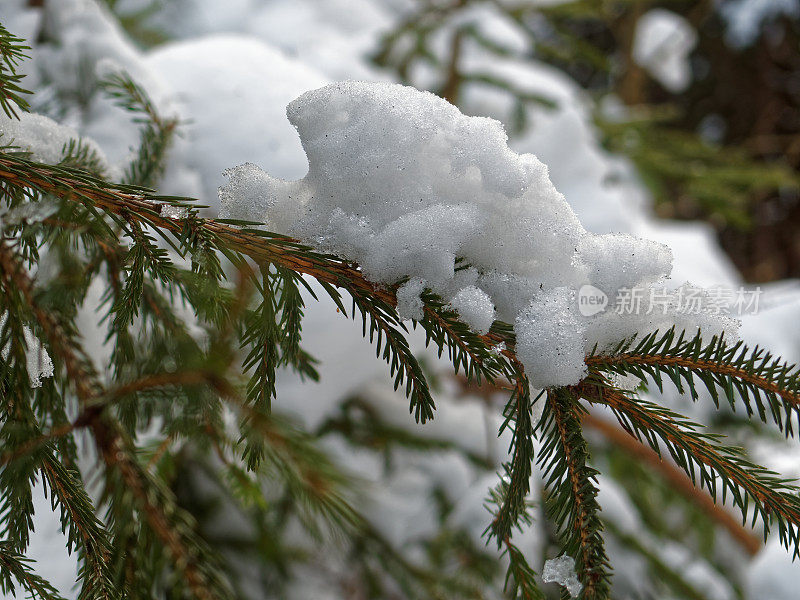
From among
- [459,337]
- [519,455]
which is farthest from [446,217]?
[519,455]

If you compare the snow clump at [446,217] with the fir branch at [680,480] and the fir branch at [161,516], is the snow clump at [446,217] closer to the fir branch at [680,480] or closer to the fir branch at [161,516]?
the fir branch at [161,516]

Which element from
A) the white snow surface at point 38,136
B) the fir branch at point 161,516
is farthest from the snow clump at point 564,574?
the white snow surface at point 38,136

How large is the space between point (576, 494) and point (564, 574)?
0.22 ft

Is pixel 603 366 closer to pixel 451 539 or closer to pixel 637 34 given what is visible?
pixel 451 539

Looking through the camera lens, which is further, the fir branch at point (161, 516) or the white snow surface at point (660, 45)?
the white snow surface at point (660, 45)

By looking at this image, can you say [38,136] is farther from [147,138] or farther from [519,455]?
[519,455]

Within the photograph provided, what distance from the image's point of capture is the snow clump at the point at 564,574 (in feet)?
1.64

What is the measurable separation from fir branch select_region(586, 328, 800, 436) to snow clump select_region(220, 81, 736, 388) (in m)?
0.02

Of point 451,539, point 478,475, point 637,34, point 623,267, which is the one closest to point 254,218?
point 623,267

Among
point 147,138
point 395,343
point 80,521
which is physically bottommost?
point 80,521

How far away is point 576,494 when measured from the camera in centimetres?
51

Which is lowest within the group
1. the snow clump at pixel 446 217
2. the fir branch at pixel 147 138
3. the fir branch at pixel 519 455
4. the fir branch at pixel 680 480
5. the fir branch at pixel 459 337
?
the fir branch at pixel 519 455

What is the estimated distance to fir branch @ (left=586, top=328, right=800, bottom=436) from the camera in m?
0.52

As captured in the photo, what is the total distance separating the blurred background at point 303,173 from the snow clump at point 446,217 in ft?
0.72
